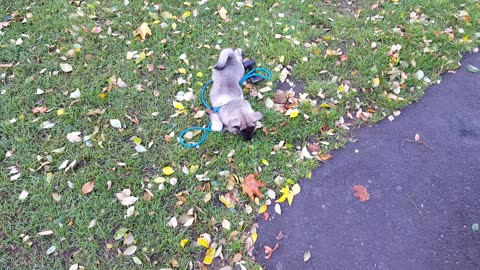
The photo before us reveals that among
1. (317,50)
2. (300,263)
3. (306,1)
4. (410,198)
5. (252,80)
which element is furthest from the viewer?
(306,1)

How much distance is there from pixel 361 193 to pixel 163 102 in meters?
2.25

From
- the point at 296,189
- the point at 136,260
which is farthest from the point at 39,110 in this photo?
the point at 296,189

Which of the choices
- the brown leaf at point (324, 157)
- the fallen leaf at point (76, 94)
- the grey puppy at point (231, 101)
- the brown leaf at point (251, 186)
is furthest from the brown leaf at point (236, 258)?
the fallen leaf at point (76, 94)

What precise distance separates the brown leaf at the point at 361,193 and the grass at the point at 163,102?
47cm

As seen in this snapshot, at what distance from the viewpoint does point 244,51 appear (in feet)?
15.7

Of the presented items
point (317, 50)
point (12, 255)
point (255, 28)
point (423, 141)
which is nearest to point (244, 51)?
point (255, 28)

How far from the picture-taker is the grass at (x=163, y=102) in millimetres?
3408

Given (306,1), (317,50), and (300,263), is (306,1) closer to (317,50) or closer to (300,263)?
(317,50)

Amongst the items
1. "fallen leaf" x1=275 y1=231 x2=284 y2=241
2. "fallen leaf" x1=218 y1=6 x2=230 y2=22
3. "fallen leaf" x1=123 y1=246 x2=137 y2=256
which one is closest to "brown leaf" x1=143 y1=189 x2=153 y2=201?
"fallen leaf" x1=123 y1=246 x2=137 y2=256

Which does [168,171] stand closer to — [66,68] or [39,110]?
[39,110]

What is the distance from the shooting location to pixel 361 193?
3.64 m

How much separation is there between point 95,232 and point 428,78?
3929mm

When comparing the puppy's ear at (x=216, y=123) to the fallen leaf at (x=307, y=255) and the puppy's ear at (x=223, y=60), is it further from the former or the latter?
the fallen leaf at (x=307, y=255)

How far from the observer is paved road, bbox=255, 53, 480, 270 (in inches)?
129
